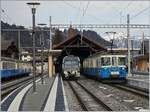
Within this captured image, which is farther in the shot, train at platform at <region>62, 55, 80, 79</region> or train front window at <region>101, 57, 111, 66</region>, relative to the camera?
train at platform at <region>62, 55, 80, 79</region>

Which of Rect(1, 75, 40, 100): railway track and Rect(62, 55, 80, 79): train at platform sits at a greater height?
Rect(62, 55, 80, 79): train at platform

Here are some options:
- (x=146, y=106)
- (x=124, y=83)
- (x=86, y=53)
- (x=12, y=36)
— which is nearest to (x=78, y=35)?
(x=86, y=53)

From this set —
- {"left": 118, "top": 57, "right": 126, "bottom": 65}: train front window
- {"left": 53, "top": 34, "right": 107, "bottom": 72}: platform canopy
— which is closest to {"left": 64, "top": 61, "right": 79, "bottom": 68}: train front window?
{"left": 53, "top": 34, "right": 107, "bottom": 72}: platform canopy

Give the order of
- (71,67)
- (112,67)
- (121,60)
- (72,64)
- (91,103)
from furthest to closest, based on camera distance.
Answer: (72,64), (71,67), (121,60), (112,67), (91,103)

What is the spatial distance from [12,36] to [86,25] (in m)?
73.5

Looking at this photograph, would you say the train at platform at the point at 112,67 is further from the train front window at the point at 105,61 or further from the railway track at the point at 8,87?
the railway track at the point at 8,87

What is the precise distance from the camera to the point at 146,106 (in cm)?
2011

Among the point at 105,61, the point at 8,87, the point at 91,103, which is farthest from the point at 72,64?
the point at 91,103

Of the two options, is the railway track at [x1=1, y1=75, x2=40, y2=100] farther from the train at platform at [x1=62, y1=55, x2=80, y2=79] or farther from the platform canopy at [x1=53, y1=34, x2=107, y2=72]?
the platform canopy at [x1=53, y1=34, x2=107, y2=72]

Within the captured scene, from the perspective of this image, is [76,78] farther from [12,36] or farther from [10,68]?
[12,36]

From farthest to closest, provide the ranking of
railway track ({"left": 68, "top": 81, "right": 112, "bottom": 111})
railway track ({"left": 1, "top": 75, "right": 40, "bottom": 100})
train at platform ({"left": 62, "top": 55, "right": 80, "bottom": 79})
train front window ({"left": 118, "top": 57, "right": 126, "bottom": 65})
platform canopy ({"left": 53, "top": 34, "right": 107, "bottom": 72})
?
platform canopy ({"left": 53, "top": 34, "right": 107, "bottom": 72}), train at platform ({"left": 62, "top": 55, "right": 80, "bottom": 79}), train front window ({"left": 118, "top": 57, "right": 126, "bottom": 65}), railway track ({"left": 1, "top": 75, "right": 40, "bottom": 100}), railway track ({"left": 68, "top": 81, "right": 112, "bottom": 111})

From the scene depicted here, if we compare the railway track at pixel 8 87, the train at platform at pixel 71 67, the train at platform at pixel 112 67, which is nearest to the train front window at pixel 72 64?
the train at platform at pixel 71 67

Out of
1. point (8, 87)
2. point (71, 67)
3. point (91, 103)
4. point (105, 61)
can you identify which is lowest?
point (91, 103)

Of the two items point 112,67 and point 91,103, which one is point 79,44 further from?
point 91,103
